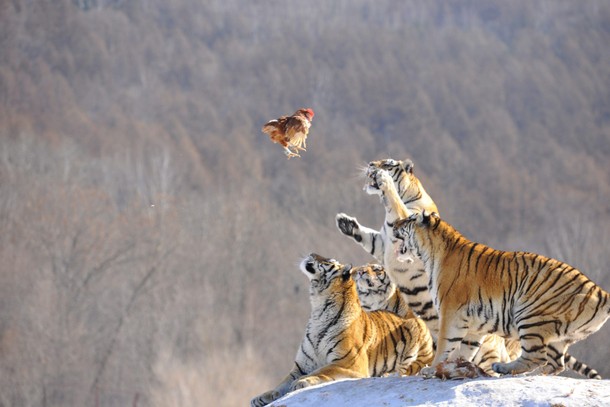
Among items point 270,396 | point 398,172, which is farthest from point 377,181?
point 270,396

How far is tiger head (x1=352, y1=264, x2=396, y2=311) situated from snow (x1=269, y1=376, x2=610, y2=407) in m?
2.09

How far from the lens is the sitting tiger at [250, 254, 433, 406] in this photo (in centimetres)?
651

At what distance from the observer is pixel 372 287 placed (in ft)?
26.0

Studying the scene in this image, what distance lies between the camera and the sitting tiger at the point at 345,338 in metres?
6.51

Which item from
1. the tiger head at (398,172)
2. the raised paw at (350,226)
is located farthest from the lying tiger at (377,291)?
the tiger head at (398,172)

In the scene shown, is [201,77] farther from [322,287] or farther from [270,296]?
[322,287]

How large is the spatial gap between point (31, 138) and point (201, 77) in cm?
646

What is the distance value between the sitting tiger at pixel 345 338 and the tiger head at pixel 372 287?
917 mm

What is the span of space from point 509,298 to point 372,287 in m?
1.96

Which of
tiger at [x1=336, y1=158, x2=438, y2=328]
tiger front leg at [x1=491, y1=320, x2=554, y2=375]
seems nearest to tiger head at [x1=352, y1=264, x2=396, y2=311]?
tiger at [x1=336, y1=158, x2=438, y2=328]

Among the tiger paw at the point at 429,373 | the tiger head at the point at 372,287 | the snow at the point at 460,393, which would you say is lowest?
the snow at the point at 460,393

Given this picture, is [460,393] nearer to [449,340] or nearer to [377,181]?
[449,340]

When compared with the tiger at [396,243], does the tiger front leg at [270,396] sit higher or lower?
lower

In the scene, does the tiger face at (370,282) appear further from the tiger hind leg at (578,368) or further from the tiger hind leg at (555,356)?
the tiger hind leg at (555,356)
